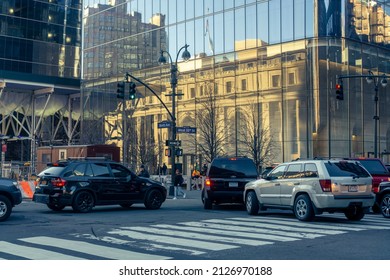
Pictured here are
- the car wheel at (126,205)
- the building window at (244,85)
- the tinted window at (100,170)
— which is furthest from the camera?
the building window at (244,85)

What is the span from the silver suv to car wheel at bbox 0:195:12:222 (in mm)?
7662

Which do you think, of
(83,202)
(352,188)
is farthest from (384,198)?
(83,202)

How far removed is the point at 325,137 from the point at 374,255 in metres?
32.5

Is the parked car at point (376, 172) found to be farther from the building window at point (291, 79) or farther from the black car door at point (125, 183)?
the building window at point (291, 79)

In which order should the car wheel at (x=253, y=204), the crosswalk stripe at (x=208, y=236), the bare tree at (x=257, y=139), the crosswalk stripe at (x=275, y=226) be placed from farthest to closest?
the bare tree at (x=257, y=139)
the car wheel at (x=253, y=204)
the crosswalk stripe at (x=275, y=226)
the crosswalk stripe at (x=208, y=236)

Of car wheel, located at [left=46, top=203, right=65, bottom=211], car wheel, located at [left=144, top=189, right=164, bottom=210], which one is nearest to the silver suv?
car wheel, located at [left=144, top=189, right=164, bottom=210]

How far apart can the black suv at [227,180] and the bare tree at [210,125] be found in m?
23.6

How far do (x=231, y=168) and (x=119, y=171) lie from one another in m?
4.00

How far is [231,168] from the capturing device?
812 inches

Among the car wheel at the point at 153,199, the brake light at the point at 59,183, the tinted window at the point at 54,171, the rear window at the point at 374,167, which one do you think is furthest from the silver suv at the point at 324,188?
the tinted window at the point at 54,171

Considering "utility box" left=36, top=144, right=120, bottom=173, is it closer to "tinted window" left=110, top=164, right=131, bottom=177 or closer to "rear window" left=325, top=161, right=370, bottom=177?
"tinted window" left=110, top=164, right=131, bottom=177

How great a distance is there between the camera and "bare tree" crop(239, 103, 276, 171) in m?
43.2

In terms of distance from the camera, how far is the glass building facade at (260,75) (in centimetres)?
4200

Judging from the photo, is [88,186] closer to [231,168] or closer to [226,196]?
[226,196]
